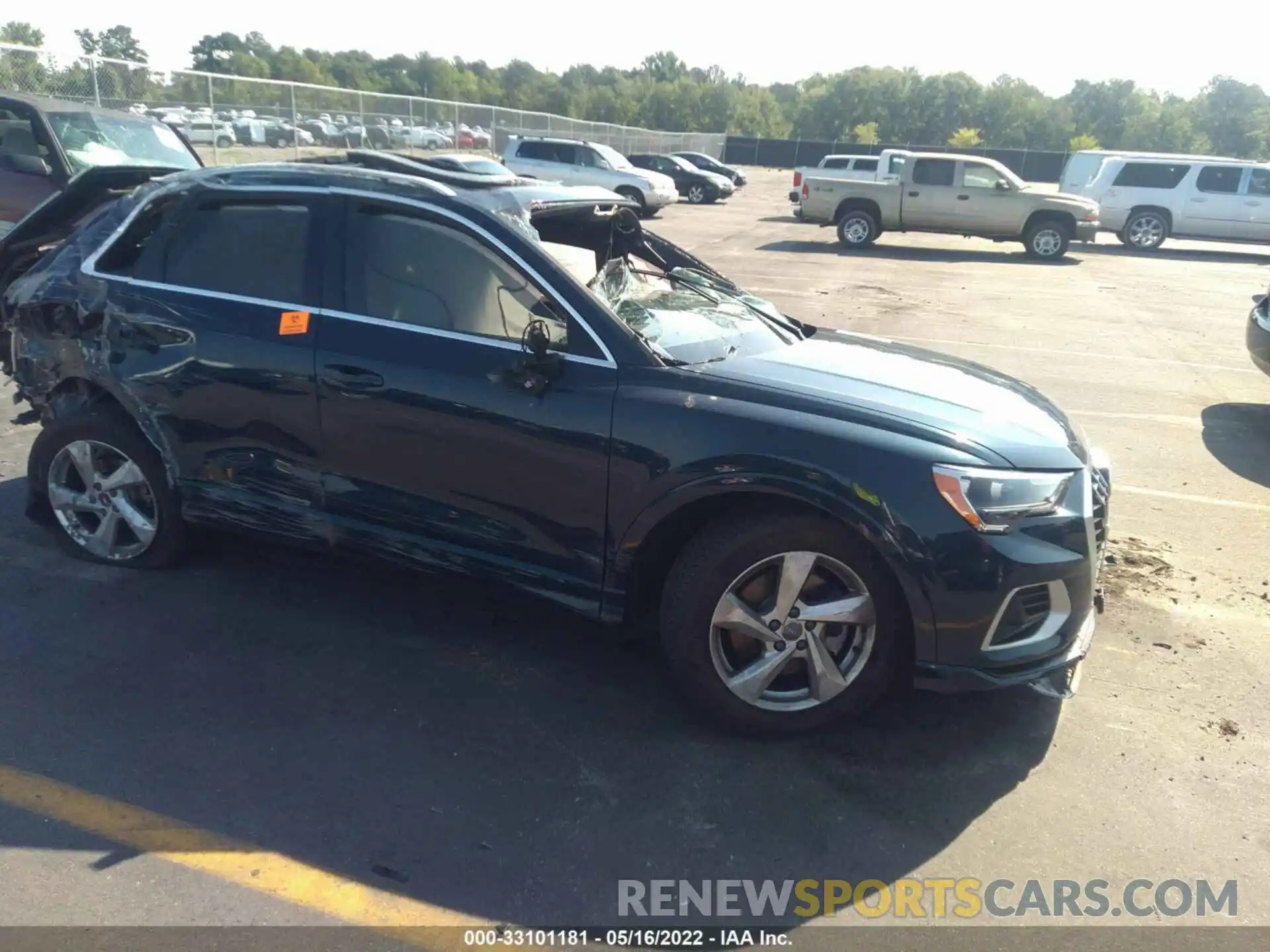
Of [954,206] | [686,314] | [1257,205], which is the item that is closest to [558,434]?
[686,314]

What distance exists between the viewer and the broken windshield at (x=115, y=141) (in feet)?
31.1

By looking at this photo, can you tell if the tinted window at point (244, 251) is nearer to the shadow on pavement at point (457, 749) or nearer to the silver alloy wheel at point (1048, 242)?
the shadow on pavement at point (457, 749)

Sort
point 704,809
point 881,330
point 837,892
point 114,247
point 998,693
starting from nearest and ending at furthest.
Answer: point 837,892 < point 704,809 < point 998,693 < point 114,247 < point 881,330

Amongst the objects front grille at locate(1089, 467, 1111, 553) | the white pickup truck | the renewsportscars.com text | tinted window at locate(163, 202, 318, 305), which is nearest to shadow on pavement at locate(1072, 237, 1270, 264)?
the white pickup truck

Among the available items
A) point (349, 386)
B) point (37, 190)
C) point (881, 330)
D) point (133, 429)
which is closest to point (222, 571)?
point (133, 429)

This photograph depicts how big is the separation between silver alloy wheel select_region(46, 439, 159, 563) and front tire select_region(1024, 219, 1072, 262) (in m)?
19.1

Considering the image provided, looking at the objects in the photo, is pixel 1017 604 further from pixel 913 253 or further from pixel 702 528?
pixel 913 253

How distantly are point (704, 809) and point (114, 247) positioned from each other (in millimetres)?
3456

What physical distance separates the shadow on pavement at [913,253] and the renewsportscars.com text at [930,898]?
17.5 metres

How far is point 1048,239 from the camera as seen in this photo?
64.9ft

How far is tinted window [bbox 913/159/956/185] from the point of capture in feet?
65.8

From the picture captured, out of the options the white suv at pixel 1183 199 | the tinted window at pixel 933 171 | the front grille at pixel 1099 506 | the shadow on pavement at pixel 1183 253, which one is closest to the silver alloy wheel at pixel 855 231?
the tinted window at pixel 933 171

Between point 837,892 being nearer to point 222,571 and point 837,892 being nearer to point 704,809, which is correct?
point 704,809

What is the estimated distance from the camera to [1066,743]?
3418 mm
